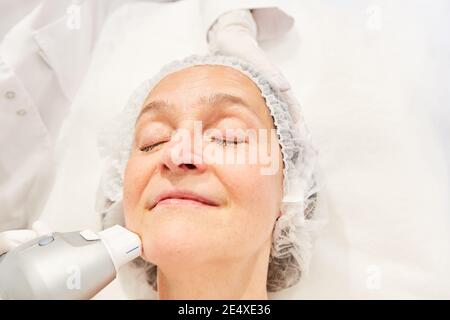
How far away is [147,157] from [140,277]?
1.51 feet

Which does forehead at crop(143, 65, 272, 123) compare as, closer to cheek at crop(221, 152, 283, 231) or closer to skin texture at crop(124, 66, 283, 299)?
skin texture at crop(124, 66, 283, 299)

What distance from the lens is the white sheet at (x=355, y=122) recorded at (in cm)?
130

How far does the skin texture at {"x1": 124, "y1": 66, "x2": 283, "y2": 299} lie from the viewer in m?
0.95

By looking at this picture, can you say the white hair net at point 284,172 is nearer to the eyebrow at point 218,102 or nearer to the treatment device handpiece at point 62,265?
the eyebrow at point 218,102

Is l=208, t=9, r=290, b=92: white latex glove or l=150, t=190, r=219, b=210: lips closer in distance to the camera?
l=150, t=190, r=219, b=210: lips

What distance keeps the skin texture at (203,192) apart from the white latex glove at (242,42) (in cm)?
12

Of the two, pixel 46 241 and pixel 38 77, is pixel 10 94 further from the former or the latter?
pixel 46 241

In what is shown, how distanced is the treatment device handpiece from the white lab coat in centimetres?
64

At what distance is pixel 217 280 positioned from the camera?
104 cm

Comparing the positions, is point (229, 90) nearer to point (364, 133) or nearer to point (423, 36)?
point (364, 133)

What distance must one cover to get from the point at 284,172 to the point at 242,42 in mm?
474

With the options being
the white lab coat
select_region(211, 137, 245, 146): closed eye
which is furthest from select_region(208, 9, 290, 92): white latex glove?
select_region(211, 137, 245, 146): closed eye

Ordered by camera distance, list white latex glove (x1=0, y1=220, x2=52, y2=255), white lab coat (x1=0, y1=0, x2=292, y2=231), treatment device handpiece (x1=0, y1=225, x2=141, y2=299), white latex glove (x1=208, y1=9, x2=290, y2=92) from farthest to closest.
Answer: white lab coat (x1=0, y1=0, x2=292, y2=231), white latex glove (x1=208, y1=9, x2=290, y2=92), white latex glove (x1=0, y1=220, x2=52, y2=255), treatment device handpiece (x1=0, y1=225, x2=141, y2=299)

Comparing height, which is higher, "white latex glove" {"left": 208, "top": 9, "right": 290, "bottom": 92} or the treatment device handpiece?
"white latex glove" {"left": 208, "top": 9, "right": 290, "bottom": 92}
